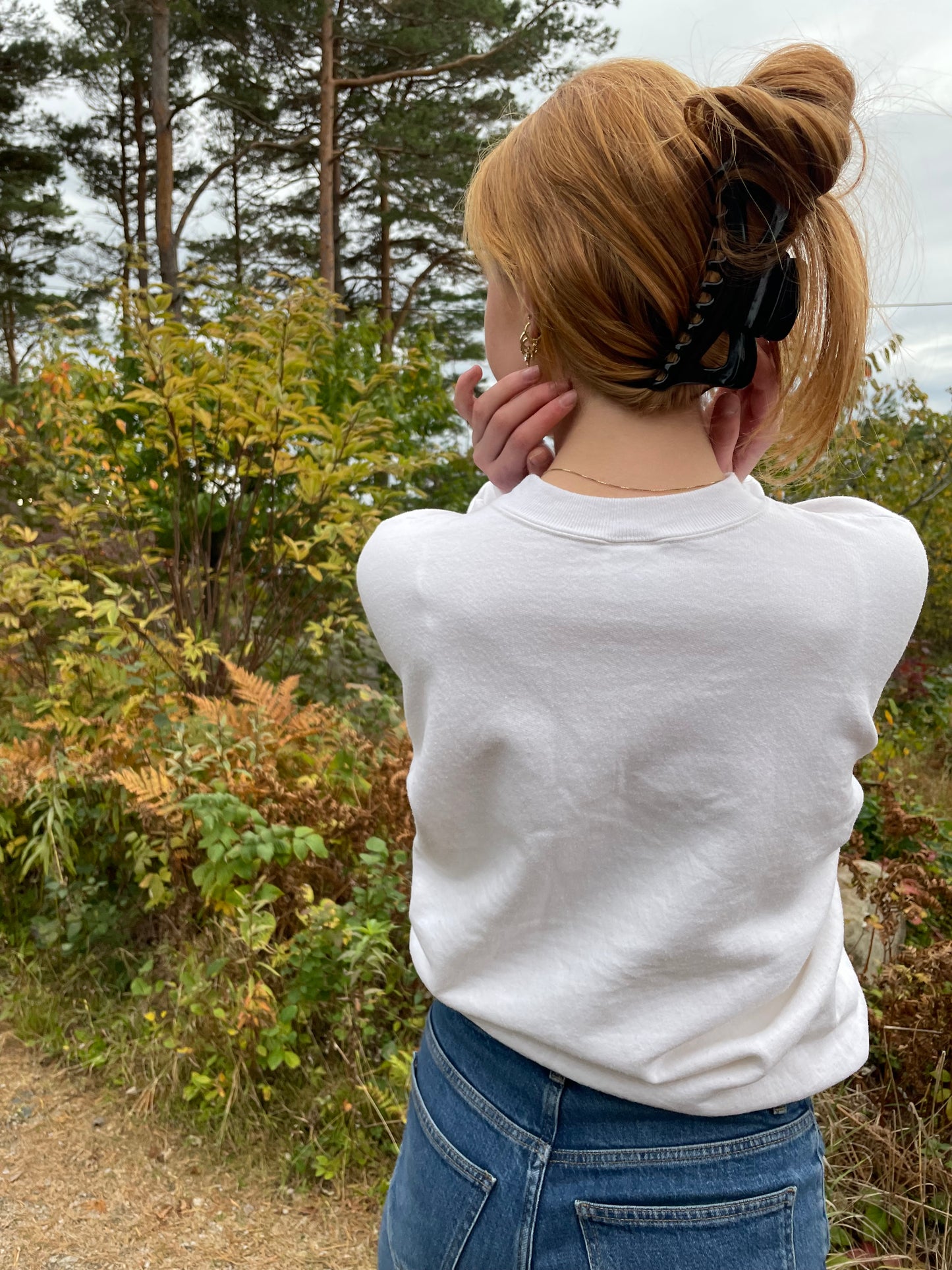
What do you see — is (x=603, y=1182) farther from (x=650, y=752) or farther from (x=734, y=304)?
(x=734, y=304)

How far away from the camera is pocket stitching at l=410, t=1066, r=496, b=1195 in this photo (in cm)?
85

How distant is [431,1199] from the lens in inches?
35.0

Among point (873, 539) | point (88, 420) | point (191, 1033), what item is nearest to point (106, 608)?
point (88, 420)

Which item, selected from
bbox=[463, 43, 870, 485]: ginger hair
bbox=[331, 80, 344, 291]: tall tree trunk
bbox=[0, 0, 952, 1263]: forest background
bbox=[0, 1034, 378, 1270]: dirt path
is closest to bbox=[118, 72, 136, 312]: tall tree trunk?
bbox=[331, 80, 344, 291]: tall tree trunk

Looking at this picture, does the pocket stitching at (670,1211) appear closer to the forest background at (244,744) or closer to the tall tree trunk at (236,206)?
the forest background at (244,744)

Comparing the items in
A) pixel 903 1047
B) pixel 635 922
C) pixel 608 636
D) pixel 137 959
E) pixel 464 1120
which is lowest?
pixel 137 959

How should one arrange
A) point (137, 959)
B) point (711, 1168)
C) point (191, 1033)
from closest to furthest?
point (711, 1168) → point (191, 1033) → point (137, 959)

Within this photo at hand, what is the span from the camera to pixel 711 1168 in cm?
80

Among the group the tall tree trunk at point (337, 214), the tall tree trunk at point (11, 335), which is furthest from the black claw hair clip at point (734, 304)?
the tall tree trunk at point (11, 335)

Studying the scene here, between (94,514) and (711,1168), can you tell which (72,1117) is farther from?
(711,1168)

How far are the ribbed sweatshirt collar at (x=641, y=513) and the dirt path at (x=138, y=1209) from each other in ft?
6.81

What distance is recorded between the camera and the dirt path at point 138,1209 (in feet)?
7.00

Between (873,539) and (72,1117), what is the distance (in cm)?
272

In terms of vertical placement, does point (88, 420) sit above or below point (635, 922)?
above
